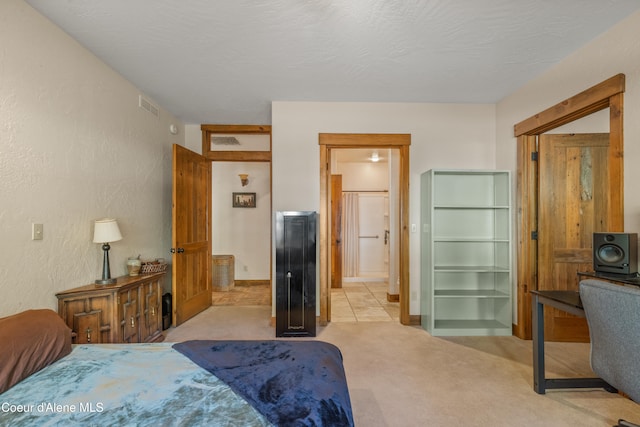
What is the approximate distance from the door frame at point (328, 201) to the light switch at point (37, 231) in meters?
2.46

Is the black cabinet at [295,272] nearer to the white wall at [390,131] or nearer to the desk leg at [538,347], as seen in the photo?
the white wall at [390,131]

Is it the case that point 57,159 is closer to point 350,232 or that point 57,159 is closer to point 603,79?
point 603,79

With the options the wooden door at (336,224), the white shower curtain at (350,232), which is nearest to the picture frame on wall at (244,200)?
the wooden door at (336,224)

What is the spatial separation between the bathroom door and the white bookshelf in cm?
281

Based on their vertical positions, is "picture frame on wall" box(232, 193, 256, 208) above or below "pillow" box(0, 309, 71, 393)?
above

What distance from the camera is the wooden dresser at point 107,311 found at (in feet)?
7.35

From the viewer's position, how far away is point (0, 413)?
A: 1.13 metres

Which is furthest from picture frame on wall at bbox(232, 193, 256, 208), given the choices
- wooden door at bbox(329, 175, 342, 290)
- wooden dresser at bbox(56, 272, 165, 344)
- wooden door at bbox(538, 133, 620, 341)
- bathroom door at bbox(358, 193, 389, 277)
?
wooden door at bbox(538, 133, 620, 341)

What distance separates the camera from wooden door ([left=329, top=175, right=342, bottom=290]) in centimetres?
580

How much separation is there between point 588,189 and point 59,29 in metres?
4.89

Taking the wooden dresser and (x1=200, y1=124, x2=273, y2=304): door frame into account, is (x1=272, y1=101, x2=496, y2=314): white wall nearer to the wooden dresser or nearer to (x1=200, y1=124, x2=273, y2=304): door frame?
(x1=200, y1=124, x2=273, y2=304): door frame

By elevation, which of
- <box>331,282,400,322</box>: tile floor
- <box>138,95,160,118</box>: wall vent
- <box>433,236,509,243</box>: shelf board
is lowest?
<box>331,282,400,322</box>: tile floor

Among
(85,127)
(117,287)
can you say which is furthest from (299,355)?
(85,127)

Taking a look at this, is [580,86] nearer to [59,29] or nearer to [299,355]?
[299,355]
